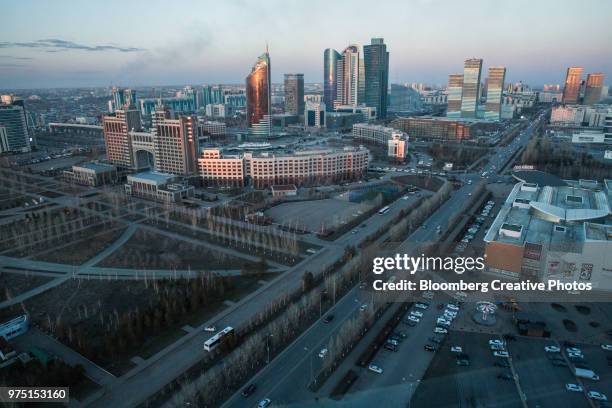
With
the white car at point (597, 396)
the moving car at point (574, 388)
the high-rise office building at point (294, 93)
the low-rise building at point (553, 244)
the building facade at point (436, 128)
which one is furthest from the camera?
the high-rise office building at point (294, 93)

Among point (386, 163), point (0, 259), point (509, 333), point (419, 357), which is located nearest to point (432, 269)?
point (509, 333)

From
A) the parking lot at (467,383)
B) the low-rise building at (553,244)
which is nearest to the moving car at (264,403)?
the parking lot at (467,383)

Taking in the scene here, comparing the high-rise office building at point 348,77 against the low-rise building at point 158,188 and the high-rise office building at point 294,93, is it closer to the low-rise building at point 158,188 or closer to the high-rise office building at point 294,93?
the high-rise office building at point 294,93

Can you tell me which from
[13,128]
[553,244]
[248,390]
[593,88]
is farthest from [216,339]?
[593,88]

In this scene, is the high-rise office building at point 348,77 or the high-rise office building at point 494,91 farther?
the high-rise office building at point 348,77

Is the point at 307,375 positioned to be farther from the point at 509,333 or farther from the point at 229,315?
the point at 509,333

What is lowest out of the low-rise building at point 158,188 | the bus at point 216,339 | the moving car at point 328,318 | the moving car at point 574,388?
the moving car at point 574,388

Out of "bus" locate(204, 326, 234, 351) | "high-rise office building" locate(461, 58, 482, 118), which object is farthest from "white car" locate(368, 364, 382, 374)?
"high-rise office building" locate(461, 58, 482, 118)

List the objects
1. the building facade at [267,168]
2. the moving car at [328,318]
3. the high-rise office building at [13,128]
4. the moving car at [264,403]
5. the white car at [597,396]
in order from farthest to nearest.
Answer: the high-rise office building at [13,128] < the building facade at [267,168] < the moving car at [328,318] < the white car at [597,396] < the moving car at [264,403]
